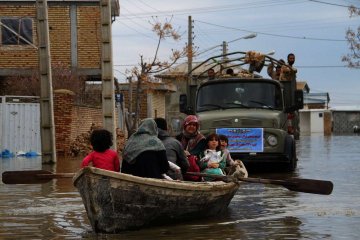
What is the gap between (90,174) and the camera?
867 centimetres

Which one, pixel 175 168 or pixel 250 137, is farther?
pixel 250 137

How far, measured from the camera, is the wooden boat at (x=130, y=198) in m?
8.79

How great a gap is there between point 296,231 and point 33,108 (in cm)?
1833

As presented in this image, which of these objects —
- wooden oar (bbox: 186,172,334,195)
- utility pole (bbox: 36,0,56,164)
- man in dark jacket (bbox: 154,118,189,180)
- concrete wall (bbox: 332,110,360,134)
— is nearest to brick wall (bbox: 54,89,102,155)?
utility pole (bbox: 36,0,56,164)

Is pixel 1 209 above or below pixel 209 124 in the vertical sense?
below

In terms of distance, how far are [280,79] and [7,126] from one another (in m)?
10.8

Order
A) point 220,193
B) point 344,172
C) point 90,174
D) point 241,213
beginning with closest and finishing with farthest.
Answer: point 90,174 < point 220,193 < point 241,213 < point 344,172

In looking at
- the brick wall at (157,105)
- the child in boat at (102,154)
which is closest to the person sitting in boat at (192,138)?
the child in boat at (102,154)

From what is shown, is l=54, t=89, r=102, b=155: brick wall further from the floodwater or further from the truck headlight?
the truck headlight

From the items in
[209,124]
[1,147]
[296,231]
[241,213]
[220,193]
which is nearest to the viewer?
[296,231]

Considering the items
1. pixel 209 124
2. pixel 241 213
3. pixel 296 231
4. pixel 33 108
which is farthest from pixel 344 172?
pixel 33 108

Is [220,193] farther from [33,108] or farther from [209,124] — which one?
[33,108]

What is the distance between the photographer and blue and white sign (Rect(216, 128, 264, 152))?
1806 cm

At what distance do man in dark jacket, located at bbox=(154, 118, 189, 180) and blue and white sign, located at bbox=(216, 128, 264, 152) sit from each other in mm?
7382
